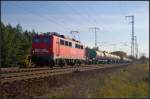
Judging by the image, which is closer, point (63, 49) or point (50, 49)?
point (50, 49)

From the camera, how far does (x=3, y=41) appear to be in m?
53.7

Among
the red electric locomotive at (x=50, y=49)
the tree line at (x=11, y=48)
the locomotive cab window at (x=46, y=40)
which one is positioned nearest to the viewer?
the red electric locomotive at (x=50, y=49)

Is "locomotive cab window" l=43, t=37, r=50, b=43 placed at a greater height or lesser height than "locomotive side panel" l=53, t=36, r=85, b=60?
greater

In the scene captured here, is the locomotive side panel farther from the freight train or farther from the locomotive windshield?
the locomotive windshield

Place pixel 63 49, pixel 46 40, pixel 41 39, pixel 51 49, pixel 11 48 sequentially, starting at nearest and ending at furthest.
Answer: pixel 51 49 → pixel 46 40 → pixel 41 39 → pixel 63 49 → pixel 11 48

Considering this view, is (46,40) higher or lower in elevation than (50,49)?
higher

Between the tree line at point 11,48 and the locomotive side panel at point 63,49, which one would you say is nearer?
the locomotive side panel at point 63,49

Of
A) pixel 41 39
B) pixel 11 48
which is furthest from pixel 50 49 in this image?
pixel 11 48

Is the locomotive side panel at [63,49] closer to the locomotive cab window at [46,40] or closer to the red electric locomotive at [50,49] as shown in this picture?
the red electric locomotive at [50,49]

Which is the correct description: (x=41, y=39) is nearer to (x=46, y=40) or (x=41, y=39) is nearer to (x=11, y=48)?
(x=46, y=40)

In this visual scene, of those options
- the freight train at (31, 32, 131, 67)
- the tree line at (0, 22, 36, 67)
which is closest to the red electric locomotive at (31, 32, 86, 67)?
the freight train at (31, 32, 131, 67)

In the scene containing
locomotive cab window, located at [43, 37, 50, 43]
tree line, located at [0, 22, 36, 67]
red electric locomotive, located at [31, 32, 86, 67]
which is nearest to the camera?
red electric locomotive, located at [31, 32, 86, 67]

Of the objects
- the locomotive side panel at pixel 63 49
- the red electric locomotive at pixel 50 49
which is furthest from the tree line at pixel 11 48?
the red electric locomotive at pixel 50 49

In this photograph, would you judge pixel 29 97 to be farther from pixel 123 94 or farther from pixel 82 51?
pixel 82 51
